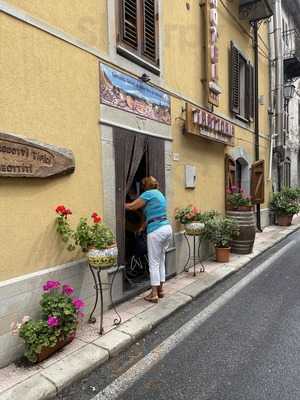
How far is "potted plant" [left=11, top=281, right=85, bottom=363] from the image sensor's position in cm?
303

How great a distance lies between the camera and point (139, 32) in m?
5.17

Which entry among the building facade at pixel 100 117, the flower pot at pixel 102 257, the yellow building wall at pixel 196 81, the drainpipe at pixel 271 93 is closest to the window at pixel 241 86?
the yellow building wall at pixel 196 81

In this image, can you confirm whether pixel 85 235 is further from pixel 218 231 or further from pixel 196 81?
pixel 196 81

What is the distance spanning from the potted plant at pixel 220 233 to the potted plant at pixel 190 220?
30.1 inches

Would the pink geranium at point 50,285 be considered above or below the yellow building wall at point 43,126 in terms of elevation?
below

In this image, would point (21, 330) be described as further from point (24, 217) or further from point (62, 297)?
point (24, 217)

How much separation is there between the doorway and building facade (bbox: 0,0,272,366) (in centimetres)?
2

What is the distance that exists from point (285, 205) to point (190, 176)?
6.55m

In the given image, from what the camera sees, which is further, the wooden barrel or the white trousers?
the wooden barrel

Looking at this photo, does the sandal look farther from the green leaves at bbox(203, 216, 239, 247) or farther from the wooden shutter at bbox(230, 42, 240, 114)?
the wooden shutter at bbox(230, 42, 240, 114)

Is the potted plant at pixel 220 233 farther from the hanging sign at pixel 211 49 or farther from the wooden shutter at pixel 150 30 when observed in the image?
the wooden shutter at pixel 150 30

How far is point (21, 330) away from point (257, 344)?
2339 millimetres

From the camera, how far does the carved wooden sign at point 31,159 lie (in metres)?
3.07

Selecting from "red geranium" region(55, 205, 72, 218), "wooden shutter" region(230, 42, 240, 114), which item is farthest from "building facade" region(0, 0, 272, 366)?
"wooden shutter" region(230, 42, 240, 114)
